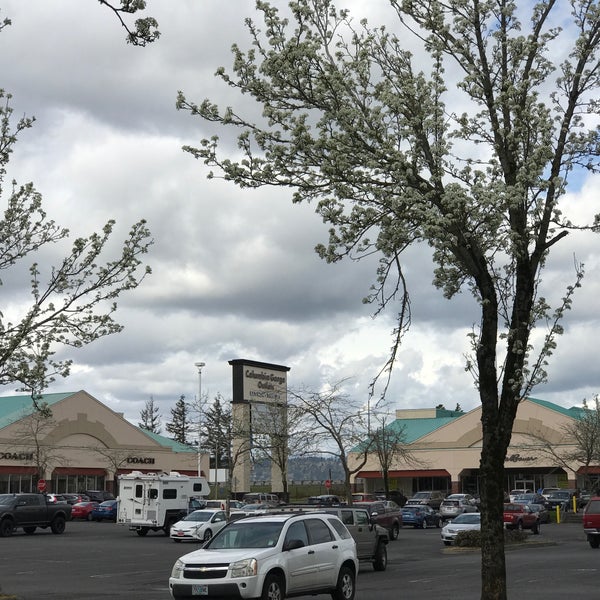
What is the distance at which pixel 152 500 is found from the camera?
151 ft

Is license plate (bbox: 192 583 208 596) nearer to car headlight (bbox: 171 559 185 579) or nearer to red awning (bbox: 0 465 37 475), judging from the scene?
car headlight (bbox: 171 559 185 579)

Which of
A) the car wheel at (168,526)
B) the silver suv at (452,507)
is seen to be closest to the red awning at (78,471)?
the car wheel at (168,526)

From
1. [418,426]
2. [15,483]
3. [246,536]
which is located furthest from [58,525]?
[418,426]

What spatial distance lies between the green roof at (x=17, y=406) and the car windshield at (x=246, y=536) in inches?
2283

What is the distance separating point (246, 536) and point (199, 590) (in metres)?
1.55

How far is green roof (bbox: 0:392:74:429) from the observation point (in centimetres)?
7375

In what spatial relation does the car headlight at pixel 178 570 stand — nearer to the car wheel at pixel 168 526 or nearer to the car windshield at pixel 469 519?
the car windshield at pixel 469 519

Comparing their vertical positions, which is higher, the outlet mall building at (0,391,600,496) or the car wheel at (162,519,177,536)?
the outlet mall building at (0,391,600,496)

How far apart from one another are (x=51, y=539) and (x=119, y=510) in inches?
188

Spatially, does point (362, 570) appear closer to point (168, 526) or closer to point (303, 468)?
point (168, 526)

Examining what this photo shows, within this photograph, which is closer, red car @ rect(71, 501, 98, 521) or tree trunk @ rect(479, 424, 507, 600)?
tree trunk @ rect(479, 424, 507, 600)

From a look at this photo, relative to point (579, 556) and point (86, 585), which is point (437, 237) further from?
point (579, 556)

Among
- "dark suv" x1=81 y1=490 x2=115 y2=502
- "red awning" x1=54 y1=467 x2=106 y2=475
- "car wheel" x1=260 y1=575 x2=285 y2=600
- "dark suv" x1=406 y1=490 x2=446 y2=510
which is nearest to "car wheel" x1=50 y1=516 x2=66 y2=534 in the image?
"dark suv" x1=81 y1=490 x2=115 y2=502

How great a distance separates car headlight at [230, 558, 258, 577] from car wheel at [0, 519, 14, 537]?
30.9m
